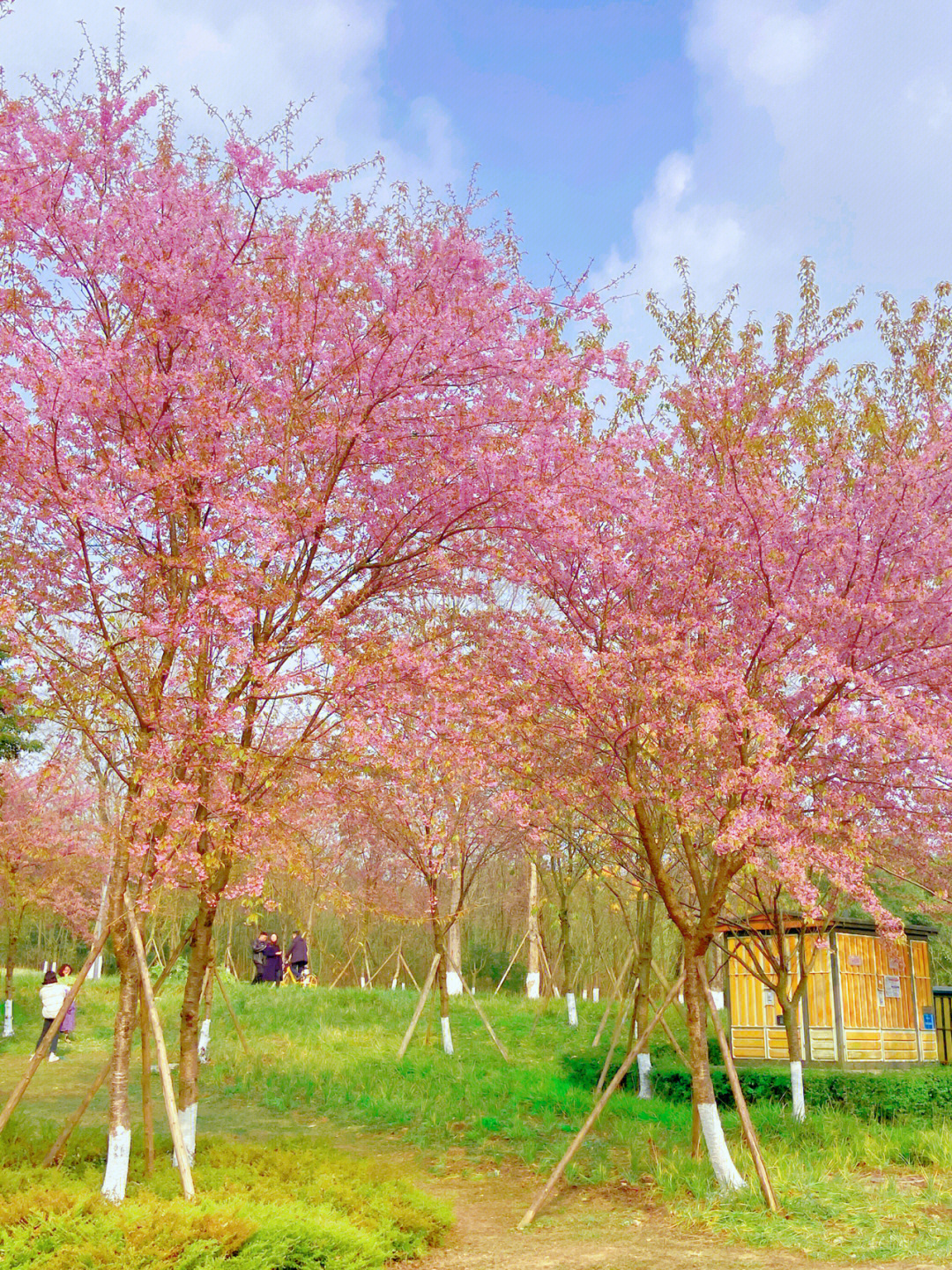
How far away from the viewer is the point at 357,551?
880cm

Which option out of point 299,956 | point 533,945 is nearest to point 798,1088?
point 533,945

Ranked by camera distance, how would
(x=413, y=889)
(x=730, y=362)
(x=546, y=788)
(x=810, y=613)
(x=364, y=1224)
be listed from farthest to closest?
(x=413, y=889) < (x=730, y=362) < (x=546, y=788) < (x=810, y=613) < (x=364, y=1224)

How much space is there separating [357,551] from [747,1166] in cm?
635

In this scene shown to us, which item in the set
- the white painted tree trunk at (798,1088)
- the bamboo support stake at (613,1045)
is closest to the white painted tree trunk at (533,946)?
the bamboo support stake at (613,1045)

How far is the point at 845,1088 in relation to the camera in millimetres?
12055

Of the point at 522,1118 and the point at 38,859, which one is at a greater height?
the point at 38,859

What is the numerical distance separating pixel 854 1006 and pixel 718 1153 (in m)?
9.59

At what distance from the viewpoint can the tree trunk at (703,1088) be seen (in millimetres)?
8297

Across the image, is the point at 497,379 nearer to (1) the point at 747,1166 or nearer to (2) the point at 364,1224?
(2) the point at 364,1224

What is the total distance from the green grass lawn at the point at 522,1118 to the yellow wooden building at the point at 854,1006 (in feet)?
9.71

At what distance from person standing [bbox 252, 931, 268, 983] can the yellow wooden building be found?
1227cm

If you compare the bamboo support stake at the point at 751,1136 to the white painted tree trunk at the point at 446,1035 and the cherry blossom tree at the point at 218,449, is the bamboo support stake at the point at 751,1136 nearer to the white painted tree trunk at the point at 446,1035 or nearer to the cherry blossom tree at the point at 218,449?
the cherry blossom tree at the point at 218,449

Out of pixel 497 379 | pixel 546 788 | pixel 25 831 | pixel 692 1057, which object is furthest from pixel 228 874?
pixel 25 831

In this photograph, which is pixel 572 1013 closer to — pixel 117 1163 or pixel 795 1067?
pixel 795 1067
